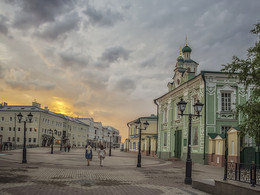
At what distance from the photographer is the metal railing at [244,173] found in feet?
31.0

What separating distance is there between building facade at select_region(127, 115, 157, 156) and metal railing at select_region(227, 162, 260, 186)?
36.5m

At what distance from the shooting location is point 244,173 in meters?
10.1

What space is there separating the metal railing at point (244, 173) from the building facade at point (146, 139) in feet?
120

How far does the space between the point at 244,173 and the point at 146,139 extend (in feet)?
140

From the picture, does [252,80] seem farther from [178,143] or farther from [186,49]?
[186,49]

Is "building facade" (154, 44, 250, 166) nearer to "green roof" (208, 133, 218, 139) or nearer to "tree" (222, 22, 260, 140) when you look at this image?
"green roof" (208, 133, 218, 139)

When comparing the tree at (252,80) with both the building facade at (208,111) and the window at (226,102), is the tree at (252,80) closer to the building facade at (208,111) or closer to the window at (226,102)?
the building facade at (208,111)

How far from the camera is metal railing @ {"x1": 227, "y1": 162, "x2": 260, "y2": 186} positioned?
946 centimetres

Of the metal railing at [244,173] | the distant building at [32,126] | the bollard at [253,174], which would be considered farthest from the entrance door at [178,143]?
the distant building at [32,126]

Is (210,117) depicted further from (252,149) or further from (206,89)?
(252,149)

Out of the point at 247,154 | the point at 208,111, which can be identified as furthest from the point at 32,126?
the point at 247,154

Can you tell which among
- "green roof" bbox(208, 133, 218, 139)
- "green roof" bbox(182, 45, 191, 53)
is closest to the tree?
"green roof" bbox(208, 133, 218, 139)

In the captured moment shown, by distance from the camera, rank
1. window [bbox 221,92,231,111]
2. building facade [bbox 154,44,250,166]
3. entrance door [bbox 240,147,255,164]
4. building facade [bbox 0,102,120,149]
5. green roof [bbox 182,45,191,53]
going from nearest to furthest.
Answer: entrance door [bbox 240,147,255,164] < building facade [bbox 154,44,250,166] < window [bbox 221,92,231,111] < green roof [bbox 182,45,191,53] < building facade [bbox 0,102,120,149]

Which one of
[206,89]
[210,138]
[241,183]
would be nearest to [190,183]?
[241,183]
